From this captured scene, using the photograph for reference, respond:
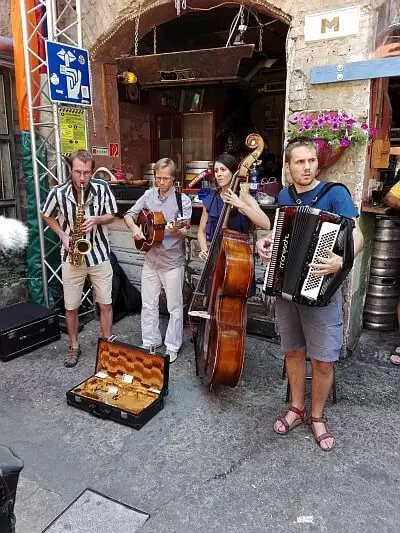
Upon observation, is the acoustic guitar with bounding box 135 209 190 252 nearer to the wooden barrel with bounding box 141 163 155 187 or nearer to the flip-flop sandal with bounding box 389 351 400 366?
the flip-flop sandal with bounding box 389 351 400 366

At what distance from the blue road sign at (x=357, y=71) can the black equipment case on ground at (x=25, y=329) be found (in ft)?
10.3

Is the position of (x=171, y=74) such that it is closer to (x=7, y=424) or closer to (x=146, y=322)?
(x=146, y=322)

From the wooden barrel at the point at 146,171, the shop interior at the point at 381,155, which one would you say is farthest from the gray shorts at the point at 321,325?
the wooden barrel at the point at 146,171

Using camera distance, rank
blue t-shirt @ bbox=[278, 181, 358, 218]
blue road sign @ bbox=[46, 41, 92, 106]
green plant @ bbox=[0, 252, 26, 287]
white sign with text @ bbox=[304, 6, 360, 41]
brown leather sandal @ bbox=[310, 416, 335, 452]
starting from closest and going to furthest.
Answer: blue t-shirt @ bbox=[278, 181, 358, 218]
brown leather sandal @ bbox=[310, 416, 335, 452]
white sign with text @ bbox=[304, 6, 360, 41]
blue road sign @ bbox=[46, 41, 92, 106]
green plant @ bbox=[0, 252, 26, 287]

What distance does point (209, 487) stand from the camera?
2377mm

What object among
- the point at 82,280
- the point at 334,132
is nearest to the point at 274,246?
the point at 334,132

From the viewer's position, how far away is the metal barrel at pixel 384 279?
13.4 ft

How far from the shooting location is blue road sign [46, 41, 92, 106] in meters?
4.02

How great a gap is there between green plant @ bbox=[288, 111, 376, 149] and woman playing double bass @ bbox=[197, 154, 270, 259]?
76 cm

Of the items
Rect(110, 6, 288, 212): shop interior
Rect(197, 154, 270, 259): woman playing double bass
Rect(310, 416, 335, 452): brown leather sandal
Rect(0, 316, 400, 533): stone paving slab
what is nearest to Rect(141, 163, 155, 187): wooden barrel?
Rect(110, 6, 288, 212): shop interior

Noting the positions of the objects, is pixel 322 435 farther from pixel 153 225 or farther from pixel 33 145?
pixel 33 145

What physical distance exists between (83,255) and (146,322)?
805 millimetres

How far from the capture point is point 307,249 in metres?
2.28

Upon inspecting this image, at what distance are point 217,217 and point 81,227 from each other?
42.9 inches
